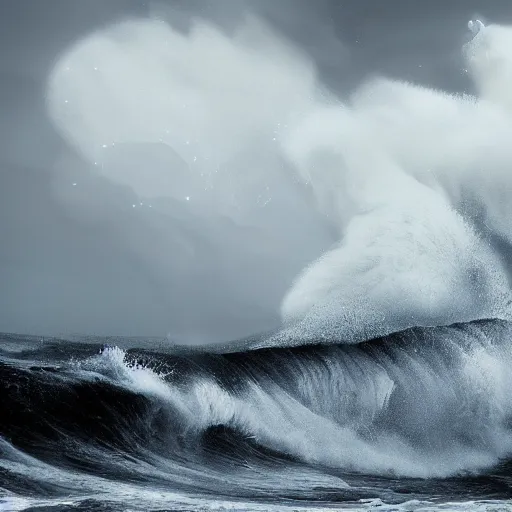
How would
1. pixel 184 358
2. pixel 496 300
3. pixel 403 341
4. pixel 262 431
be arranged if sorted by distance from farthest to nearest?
pixel 496 300 < pixel 403 341 < pixel 184 358 < pixel 262 431

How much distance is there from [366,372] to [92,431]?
24.8ft

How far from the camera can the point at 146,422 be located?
1293 cm

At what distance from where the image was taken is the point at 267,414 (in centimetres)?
1476

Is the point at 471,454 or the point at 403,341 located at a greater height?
the point at 403,341

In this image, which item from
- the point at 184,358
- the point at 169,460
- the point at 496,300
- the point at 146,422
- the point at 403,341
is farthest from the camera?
the point at 496,300

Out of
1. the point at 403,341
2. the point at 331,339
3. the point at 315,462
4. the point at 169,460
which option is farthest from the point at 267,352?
the point at 169,460

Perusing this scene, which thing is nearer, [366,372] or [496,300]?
[366,372]

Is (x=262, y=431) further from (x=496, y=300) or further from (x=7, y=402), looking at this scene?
(x=496, y=300)

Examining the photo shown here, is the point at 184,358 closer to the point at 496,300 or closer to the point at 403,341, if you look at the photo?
the point at 403,341

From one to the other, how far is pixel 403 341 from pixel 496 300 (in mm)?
4793

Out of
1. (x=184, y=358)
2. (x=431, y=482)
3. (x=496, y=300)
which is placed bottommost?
(x=431, y=482)

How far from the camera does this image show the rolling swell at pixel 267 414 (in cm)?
1088

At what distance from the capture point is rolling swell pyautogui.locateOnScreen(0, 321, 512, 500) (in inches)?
428

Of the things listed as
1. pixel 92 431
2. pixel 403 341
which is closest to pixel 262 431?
pixel 92 431
